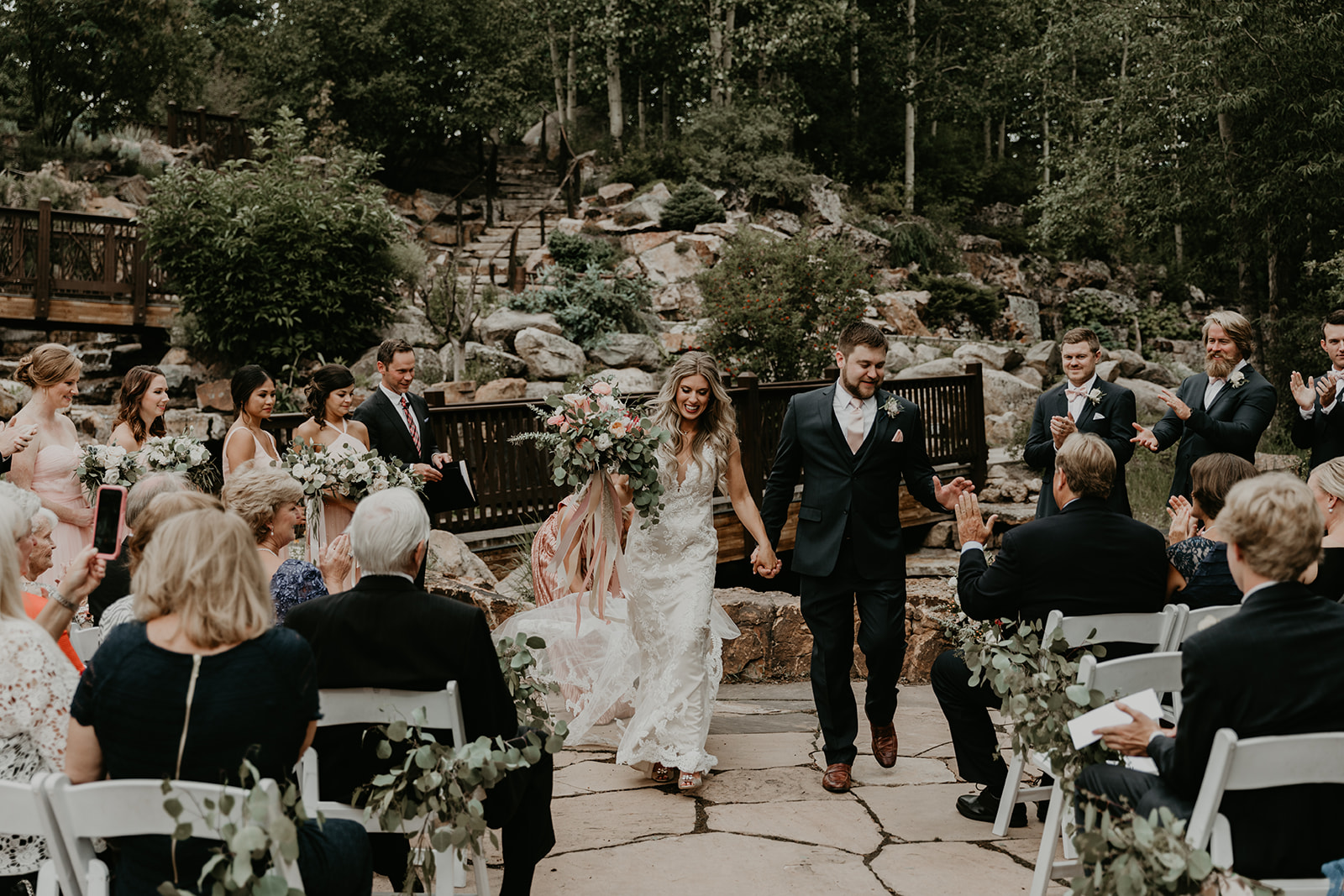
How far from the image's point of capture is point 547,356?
1691cm

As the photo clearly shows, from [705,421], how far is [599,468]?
0.56 metres

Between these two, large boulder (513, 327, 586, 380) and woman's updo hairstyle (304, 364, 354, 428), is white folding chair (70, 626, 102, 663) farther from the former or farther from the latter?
large boulder (513, 327, 586, 380)

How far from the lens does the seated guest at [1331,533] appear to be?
370 centimetres

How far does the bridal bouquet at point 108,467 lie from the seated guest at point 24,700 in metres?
3.00

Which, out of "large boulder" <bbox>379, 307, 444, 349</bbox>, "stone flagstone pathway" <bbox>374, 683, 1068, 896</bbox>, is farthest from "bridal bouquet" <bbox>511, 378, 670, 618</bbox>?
"large boulder" <bbox>379, 307, 444, 349</bbox>

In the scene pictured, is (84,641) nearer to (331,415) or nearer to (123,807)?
(123,807)

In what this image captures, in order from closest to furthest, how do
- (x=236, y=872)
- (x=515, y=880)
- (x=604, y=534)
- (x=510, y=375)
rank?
(x=236, y=872)
(x=515, y=880)
(x=604, y=534)
(x=510, y=375)

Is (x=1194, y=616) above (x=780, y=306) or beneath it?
beneath

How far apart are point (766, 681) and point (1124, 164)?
12752 millimetres

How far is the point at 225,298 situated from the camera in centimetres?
1491

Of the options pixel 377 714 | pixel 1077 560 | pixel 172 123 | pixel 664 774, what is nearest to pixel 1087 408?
pixel 1077 560

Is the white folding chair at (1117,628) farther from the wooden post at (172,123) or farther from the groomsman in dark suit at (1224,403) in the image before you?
the wooden post at (172,123)

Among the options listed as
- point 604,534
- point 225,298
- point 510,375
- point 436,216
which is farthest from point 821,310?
point 436,216

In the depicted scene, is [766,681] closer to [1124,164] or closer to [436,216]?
[1124,164]
